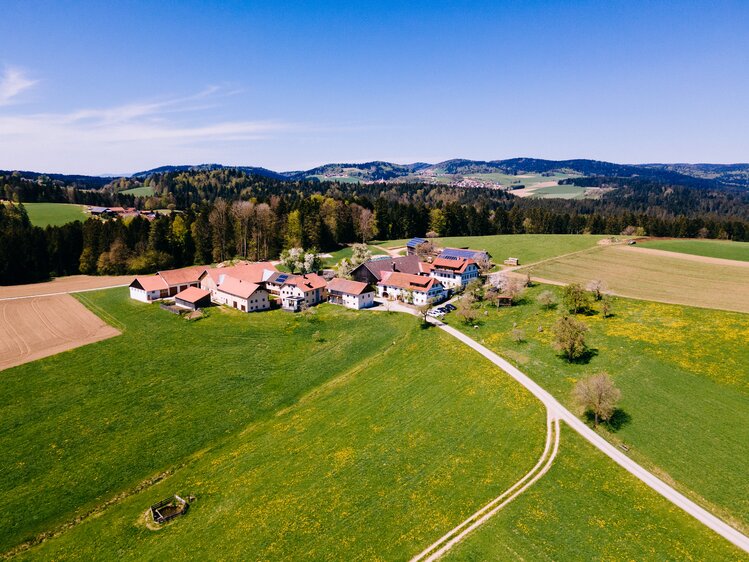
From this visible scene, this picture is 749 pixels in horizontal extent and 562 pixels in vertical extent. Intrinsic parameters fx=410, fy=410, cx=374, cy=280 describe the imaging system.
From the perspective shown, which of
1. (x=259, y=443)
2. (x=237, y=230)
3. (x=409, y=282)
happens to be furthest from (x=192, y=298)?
(x=259, y=443)

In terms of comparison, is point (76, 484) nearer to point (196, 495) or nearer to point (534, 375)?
point (196, 495)

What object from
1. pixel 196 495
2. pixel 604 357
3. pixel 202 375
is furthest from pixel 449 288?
pixel 196 495

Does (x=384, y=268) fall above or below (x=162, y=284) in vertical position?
above

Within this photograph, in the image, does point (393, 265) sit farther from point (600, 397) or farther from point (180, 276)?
point (600, 397)

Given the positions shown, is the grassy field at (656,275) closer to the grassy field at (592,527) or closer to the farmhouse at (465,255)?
the farmhouse at (465,255)

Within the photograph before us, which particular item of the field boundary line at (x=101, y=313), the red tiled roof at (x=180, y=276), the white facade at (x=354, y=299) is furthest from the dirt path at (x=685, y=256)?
the field boundary line at (x=101, y=313)

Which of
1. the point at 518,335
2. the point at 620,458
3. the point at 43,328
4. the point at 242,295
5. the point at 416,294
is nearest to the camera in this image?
the point at 620,458

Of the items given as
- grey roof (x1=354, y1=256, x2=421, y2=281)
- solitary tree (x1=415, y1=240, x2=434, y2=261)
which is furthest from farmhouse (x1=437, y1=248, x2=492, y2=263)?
solitary tree (x1=415, y1=240, x2=434, y2=261)
